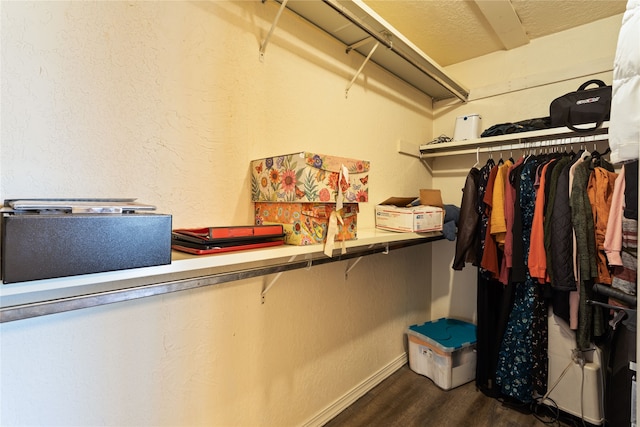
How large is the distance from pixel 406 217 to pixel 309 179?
89 cm

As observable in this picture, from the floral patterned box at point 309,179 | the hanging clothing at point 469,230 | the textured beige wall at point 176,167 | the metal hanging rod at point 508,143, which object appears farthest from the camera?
the hanging clothing at point 469,230

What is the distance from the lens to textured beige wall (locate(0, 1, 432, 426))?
845mm

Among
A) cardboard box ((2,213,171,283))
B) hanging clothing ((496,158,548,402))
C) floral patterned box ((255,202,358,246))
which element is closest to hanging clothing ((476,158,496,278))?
hanging clothing ((496,158,548,402))

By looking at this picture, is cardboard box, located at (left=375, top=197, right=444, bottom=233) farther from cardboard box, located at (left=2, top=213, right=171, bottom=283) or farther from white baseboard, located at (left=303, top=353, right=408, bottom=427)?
cardboard box, located at (left=2, top=213, right=171, bottom=283)

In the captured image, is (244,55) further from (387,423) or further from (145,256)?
(387,423)

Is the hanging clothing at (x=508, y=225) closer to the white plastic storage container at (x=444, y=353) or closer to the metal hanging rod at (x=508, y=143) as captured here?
Result: the metal hanging rod at (x=508, y=143)

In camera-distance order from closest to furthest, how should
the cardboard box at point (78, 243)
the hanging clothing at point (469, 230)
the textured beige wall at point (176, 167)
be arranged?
the cardboard box at point (78, 243), the textured beige wall at point (176, 167), the hanging clothing at point (469, 230)

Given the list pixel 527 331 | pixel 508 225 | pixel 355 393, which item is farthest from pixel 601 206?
pixel 355 393

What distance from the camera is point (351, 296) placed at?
1837 millimetres

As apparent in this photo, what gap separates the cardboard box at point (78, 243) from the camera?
576mm

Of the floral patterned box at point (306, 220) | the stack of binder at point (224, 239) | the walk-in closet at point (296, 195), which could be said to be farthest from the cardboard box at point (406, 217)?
the stack of binder at point (224, 239)

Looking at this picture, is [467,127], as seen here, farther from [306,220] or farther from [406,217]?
[306,220]

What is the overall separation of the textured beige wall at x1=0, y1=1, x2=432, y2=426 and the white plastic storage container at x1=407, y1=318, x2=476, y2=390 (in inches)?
22.5

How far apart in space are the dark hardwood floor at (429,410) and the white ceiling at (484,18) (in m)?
2.33
